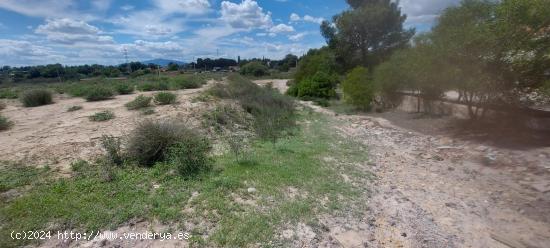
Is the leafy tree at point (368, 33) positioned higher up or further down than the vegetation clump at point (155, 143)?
higher up

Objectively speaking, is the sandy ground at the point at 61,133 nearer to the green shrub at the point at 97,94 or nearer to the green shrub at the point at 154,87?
the green shrub at the point at 97,94

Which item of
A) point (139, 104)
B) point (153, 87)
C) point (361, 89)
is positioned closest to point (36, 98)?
point (139, 104)

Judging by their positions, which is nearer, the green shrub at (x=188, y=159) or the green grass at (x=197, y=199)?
the green grass at (x=197, y=199)

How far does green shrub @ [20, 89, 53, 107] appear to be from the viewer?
13625mm

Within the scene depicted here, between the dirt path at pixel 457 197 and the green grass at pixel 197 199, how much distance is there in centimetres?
75

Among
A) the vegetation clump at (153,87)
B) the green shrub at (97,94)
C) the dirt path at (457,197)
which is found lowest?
the dirt path at (457,197)

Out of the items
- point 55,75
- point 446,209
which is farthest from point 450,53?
point 55,75

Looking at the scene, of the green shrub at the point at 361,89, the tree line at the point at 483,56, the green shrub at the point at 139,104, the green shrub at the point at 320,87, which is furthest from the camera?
the green shrub at the point at 320,87

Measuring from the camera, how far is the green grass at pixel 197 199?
11.7 ft

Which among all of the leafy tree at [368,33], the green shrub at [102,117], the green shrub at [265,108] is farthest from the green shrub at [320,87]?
the green shrub at [102,117]

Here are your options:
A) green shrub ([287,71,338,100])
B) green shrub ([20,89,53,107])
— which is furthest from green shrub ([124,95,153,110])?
green shrub ([287,71,338,100])

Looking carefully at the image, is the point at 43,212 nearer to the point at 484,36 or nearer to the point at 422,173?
the point at 422,173

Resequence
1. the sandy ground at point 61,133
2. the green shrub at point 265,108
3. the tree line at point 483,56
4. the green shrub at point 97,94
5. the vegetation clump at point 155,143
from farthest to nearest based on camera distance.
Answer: the green shrub at point 97,94 < the green shrub at point 265,108 < the tree line at point 483,56 < the sandy ground at point 61,133 < the vegetation clump at point 155,143

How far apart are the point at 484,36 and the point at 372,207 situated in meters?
6.23
